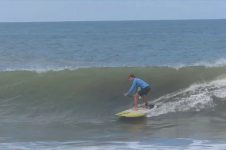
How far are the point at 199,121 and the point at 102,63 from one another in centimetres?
2036

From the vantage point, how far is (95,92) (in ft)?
70.8

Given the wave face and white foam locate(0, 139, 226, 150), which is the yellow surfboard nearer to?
the wave face

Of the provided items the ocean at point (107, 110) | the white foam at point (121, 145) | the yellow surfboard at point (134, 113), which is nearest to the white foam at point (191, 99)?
the ocean at point (107, 110)

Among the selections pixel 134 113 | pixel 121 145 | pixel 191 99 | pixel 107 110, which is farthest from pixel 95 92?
pixel 121 145

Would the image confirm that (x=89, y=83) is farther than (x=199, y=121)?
Yes

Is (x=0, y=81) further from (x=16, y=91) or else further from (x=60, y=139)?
(x=60, y=139)

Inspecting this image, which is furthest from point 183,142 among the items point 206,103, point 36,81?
point 36,81

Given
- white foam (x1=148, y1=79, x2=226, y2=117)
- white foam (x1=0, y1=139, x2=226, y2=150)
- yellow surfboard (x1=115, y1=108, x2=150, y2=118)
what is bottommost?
white foam (x1=0, y1=139, x2=226, y2=150)

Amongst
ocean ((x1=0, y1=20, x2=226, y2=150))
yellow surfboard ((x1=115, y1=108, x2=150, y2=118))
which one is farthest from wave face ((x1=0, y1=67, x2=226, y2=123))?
yellow surfboard ((x1=115, y1=108, x2=150, y2=118))

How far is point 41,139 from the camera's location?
46.9 ft

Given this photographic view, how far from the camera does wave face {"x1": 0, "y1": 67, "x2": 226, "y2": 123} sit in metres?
18.4

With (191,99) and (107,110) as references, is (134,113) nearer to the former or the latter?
(107,110)

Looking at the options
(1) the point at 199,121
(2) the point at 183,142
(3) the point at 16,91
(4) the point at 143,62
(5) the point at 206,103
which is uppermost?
(4) the point at 143,62

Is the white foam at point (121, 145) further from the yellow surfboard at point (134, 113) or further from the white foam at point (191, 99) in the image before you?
the white foam at point (191, 99)
